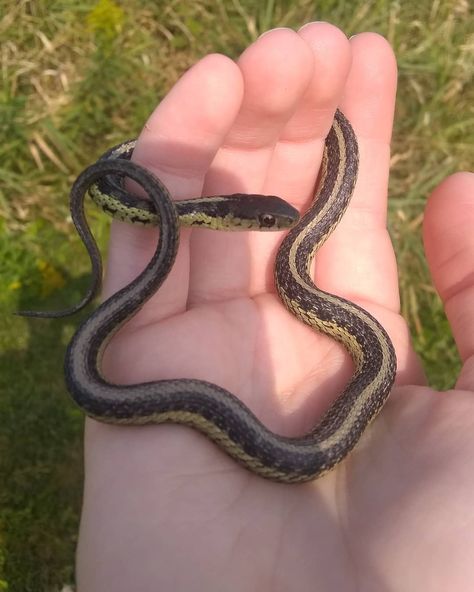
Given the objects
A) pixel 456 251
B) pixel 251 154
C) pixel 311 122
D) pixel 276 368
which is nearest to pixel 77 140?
pixel 251 154

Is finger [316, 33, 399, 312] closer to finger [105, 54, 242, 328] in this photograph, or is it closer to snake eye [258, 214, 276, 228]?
snake eye [258, 214, 276, 228]

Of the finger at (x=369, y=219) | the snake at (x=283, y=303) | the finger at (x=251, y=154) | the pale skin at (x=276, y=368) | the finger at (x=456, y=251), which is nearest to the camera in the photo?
the pale skin at (x=276, y=368)

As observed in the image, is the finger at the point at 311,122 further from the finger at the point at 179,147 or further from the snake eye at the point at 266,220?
the finger at the point at 179,147

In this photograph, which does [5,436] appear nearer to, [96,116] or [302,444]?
[302,444]

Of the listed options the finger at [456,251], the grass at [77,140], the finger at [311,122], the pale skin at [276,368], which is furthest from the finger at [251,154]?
the grass at [77,140]

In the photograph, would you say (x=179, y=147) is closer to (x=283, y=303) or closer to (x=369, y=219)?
(x=283, y=303)

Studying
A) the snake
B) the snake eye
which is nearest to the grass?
the snake

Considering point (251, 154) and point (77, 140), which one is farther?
point (77, 140)
